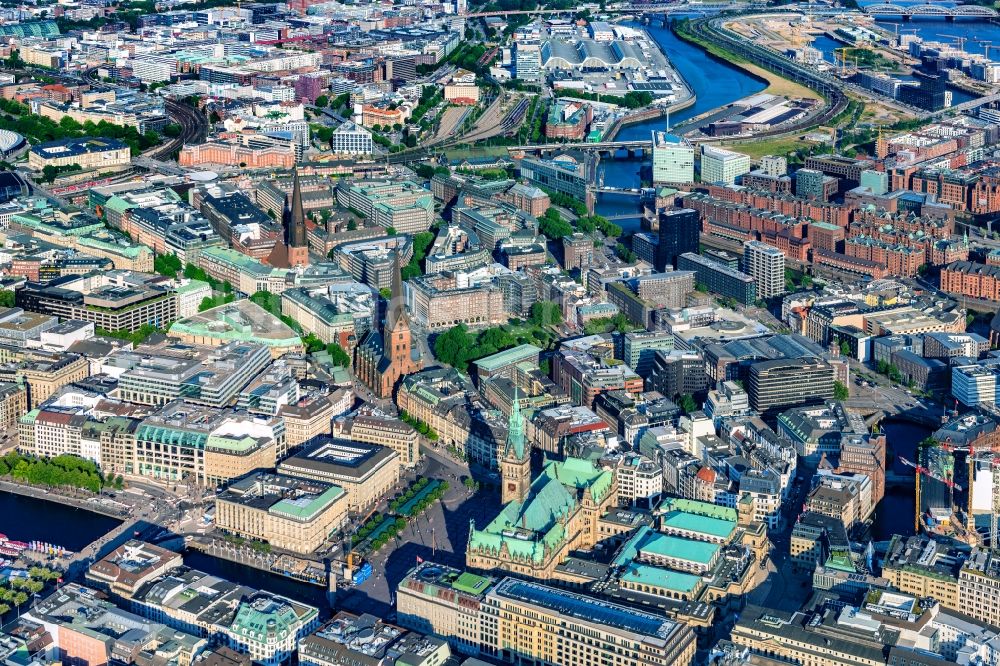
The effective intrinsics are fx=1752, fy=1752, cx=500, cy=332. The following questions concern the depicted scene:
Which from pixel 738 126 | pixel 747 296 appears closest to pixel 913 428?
pixel 747 296

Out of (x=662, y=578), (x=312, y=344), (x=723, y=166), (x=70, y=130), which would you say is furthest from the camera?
(x=70, y=130)

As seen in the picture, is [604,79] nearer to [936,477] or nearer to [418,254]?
[418,254]

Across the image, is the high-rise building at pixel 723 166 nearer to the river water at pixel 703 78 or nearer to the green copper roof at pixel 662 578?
the river water at pixel 703 78

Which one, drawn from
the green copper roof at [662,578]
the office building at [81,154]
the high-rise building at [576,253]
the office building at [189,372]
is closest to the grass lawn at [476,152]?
the office building at [81,154]

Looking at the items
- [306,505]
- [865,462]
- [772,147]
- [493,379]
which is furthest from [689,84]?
[306,505]

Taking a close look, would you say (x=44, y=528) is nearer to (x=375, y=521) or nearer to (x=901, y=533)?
(x=375, y=521)

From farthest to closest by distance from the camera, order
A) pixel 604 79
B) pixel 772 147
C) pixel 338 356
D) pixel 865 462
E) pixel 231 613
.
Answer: pixel 604 79, pixel 772 147, pixel 338 356, pixel 865 462, pixel 231 613

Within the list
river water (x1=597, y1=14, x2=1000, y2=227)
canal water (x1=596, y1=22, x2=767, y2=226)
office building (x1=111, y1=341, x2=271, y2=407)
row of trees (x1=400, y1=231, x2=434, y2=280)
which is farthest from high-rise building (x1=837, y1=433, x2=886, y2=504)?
river water (x1=597, y1=14, x2=1000, y2=227)
